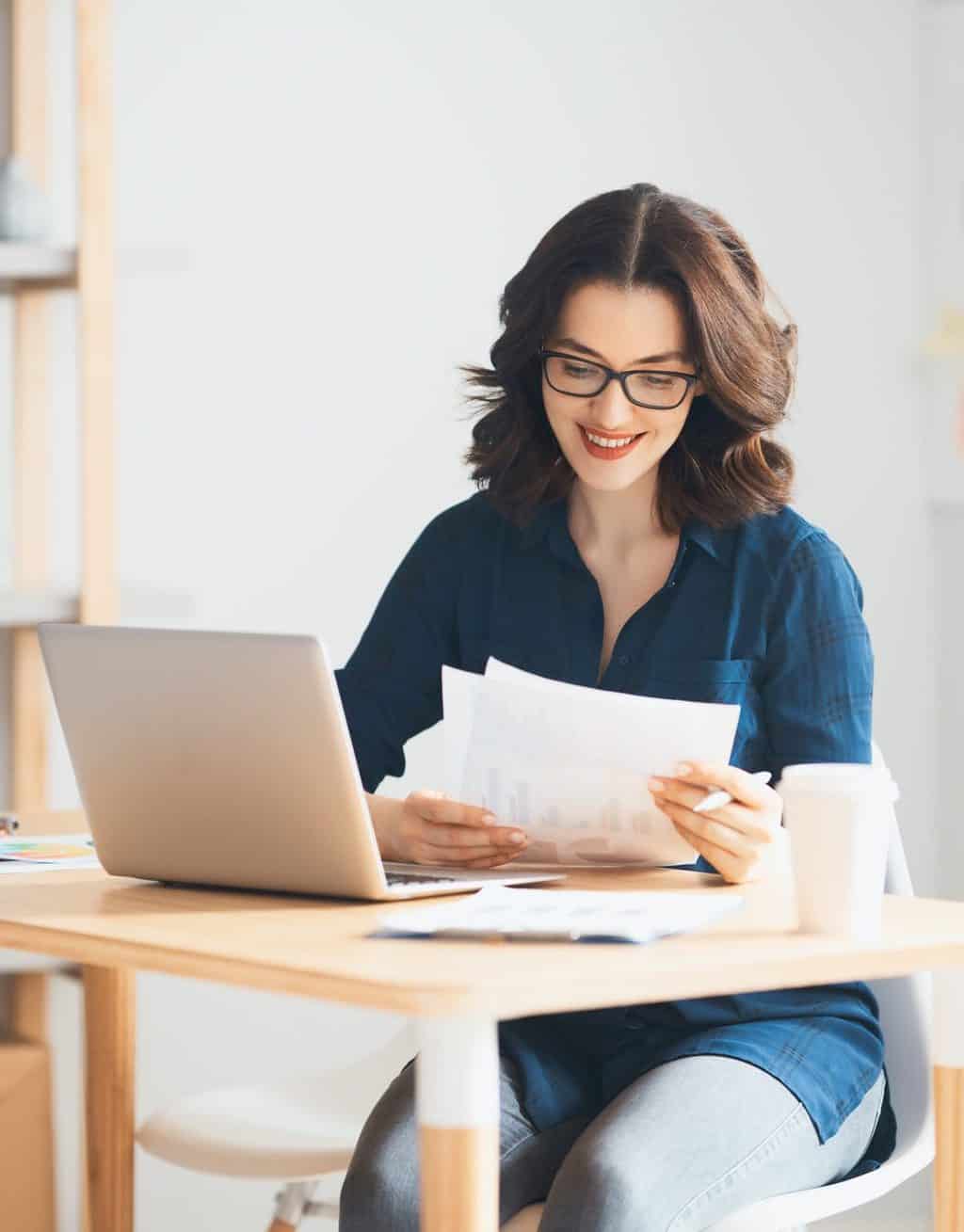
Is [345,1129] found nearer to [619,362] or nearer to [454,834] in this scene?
[454,834]

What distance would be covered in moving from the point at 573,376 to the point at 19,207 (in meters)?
1.00

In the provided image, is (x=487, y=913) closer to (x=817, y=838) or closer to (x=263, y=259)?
(x=817, y=838)

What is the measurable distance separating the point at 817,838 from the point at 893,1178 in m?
0.43

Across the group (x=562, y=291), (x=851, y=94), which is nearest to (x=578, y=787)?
(x=562, y=291)

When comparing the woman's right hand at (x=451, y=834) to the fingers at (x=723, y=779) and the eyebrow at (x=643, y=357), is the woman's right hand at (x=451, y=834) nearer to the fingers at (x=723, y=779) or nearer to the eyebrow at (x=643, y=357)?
the fingers at (x=723, y=779)

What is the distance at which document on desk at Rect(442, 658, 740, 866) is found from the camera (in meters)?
1.39

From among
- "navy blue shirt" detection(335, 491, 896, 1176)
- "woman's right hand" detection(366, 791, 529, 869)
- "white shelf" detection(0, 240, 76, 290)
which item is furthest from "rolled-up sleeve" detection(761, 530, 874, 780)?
"white shelf" detection(0, 240, 76, 290)

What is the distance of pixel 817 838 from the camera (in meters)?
1.18

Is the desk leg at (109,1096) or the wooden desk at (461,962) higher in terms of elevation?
the wooden desk at (461,962)

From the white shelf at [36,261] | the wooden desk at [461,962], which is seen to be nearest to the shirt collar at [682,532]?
the wooden desk at [461,962]

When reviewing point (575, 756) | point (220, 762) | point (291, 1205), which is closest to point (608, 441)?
point (575, 756)

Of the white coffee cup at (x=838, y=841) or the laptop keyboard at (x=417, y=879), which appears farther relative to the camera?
the laptop keyboard at (x=417, y=879)

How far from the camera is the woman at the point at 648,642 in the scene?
1.38 metres

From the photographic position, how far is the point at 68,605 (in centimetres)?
241
